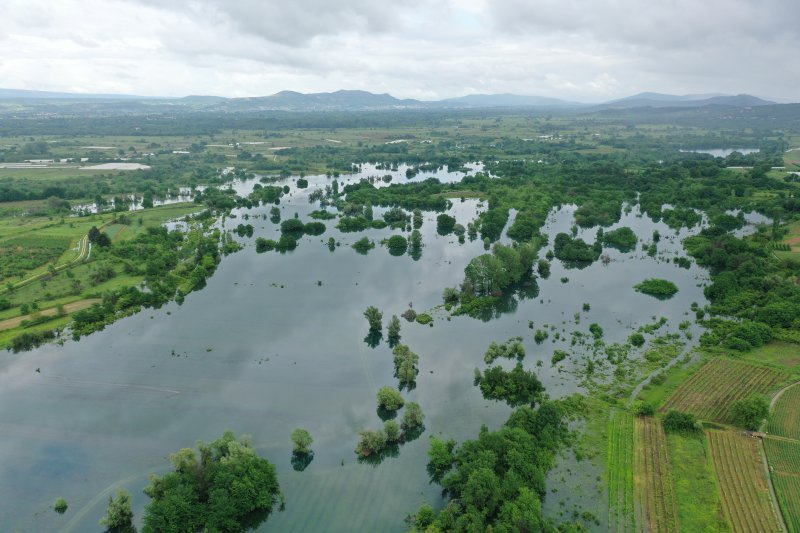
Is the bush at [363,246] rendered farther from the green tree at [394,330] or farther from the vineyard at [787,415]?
the vineyard at [787,415]

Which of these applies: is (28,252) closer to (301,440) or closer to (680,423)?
(301,440)

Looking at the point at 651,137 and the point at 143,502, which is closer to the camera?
the point at 143,502

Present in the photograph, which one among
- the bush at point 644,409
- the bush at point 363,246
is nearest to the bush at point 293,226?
the bush at point 363,246

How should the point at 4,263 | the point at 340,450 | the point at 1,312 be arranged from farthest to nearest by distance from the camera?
the point at 4,263 < the point at 1,312 < the point at 340,450

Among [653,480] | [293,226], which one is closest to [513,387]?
[653,480]

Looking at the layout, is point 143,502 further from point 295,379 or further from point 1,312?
point 1,312

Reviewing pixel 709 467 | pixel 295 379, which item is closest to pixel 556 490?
pixel 709 467

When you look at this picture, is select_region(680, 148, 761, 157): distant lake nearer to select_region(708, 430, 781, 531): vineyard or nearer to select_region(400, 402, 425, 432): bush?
select_region(708, 430, 781, 531): vineyard

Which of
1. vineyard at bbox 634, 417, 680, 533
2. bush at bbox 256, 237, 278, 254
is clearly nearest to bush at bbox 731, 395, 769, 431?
vineyard at bbox 634, 417, 680, 533
